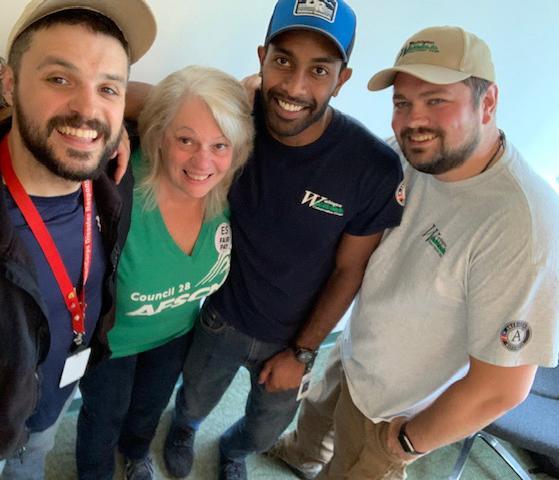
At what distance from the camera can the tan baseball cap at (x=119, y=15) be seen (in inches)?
35.8

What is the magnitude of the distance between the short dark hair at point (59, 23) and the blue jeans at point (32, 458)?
34.8 inches

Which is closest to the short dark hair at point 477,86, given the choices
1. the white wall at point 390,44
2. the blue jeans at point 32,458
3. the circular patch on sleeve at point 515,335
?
the circular patch on sleeve at point 515,335

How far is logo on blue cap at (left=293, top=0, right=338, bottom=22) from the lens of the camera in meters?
1.20

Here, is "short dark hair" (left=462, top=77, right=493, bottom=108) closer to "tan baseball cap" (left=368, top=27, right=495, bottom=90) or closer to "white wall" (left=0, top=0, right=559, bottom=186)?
"tan baseball cap" (left=368, top=27, right=495, bottom=90)

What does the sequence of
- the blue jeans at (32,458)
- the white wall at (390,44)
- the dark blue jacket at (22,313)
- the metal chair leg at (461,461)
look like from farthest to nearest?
the metal chair leg at (461,461), the white wall at (390,44), the blue jeans at (32,458), the dark blue jacket at (22,313)

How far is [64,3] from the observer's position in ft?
3.01

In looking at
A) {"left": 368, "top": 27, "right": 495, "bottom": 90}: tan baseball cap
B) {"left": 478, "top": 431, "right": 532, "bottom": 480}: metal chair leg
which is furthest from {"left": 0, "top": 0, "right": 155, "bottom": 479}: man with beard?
{"left": 478, "top": 431, "right": 532, "bottom": 480}: metal chair leg

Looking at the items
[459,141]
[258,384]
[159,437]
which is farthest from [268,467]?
[459,141]

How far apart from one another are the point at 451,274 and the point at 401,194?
26 centimetres

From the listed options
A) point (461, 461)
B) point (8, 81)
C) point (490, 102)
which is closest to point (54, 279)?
point (8, 81)

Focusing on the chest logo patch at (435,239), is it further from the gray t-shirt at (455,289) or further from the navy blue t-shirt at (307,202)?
the navy blue t-shirt at (307,202)

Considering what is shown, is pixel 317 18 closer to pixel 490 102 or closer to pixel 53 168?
pixel 490 102

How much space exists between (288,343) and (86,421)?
2.27ft

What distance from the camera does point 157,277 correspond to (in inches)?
51.0
